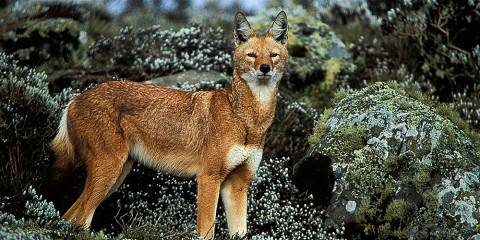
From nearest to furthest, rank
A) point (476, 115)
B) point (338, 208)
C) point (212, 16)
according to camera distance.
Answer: point (338, 208), point (476, 115), point (212, 16)

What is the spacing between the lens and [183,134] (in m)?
7.03

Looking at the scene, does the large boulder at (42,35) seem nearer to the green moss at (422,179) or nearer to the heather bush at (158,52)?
the heather bush at (158,52)

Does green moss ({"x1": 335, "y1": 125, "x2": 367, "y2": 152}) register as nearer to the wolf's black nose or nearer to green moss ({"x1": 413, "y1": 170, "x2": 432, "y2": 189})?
green moss ({"x1": 413, "y1": 170, "x2": 432, "y2": 189})

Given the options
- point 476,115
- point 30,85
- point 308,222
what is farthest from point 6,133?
point 476,115

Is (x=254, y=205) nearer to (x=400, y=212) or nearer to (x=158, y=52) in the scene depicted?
(x=400, y=212)

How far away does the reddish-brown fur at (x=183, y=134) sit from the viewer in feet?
22.1

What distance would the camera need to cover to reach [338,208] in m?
7.40

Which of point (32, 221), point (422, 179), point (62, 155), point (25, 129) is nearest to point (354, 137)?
point (422, 179)

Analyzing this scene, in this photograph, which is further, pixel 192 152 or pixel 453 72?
pixel 453 72

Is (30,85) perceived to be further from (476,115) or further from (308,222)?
(476,115)

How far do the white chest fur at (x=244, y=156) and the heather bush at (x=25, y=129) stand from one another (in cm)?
205

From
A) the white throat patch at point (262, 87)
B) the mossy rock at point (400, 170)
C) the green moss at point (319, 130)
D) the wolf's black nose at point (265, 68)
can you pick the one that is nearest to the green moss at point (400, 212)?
the mossy rock at point (400, 170)

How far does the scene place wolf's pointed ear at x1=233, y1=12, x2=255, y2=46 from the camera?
23.1 ft

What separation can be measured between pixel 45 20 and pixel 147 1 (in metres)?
6.78
